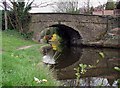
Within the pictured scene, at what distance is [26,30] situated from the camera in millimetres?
25734

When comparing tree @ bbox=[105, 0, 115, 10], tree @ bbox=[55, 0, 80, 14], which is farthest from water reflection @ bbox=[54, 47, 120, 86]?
tree @ bbox=[55, 0, 80, 14]

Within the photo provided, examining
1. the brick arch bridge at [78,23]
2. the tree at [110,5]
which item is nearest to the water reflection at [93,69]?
the brick arch bridge at [78,23]

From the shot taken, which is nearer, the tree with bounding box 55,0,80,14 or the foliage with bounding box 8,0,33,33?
the foliage with bounding box 8,0,33,33

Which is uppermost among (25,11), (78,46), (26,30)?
(25,11)

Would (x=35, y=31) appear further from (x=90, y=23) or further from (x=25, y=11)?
(x=90, y=23)

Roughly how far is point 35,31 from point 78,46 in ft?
16.6

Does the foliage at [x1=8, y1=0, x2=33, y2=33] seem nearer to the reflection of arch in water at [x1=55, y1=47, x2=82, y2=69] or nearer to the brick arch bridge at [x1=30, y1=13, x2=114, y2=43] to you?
the brick arch bridge at [x1=30, y1=13, x2=114, y2=43]

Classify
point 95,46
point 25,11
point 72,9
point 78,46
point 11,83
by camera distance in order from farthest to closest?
point 72,9, point 78,46, point 95,46, point 25,11, point 11,83

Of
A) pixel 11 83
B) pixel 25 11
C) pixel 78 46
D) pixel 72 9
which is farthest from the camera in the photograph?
pixel 72 9

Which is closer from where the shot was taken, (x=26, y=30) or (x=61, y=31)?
(x=26, y=30)

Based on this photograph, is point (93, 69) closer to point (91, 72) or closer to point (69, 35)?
point (91, 72)

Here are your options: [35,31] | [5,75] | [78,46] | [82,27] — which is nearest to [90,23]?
[82,27]

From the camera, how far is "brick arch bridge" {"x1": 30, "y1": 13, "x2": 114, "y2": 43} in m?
26.4

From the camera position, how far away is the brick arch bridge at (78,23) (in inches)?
1038
